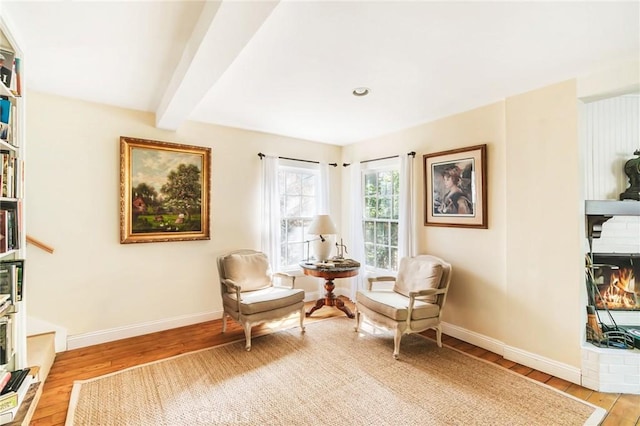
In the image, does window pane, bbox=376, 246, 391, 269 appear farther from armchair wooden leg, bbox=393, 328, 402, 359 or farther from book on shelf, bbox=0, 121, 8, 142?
book on shelf, bbox=0, 121, 8, 142

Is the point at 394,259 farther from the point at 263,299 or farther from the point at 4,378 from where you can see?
the point at 4,378

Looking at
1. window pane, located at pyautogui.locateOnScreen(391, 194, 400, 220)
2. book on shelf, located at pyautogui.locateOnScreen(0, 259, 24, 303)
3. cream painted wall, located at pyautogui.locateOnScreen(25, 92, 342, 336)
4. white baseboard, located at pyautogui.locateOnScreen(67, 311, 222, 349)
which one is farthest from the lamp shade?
book on shelf, located at pyautogui.locateOnScreen(0, 259, 24, 303)

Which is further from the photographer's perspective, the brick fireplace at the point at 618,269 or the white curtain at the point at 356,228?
the white curtain at the point at 356,228

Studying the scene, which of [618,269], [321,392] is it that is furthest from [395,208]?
[321,392]

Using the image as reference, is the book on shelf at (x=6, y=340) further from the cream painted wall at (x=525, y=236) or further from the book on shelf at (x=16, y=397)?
the cream painted wall at (x=525, y=236)

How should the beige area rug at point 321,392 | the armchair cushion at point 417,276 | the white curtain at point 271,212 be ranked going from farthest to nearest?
the white curtain at point 271,212 < the armchair cushion at point 417,276 < the beige area rug at point 321,392

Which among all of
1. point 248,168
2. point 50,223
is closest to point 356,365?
point 248,168

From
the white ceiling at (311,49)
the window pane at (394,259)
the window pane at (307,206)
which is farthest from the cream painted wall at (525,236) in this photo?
the window pane at (307,206)

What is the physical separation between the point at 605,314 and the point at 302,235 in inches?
133

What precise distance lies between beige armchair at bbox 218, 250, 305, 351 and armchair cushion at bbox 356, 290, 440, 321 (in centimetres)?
75

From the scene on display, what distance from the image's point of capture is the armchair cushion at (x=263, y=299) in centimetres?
292

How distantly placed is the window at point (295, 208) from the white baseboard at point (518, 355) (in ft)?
7.16

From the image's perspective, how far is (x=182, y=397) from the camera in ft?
7.04

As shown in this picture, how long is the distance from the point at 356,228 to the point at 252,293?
72.3 inches
